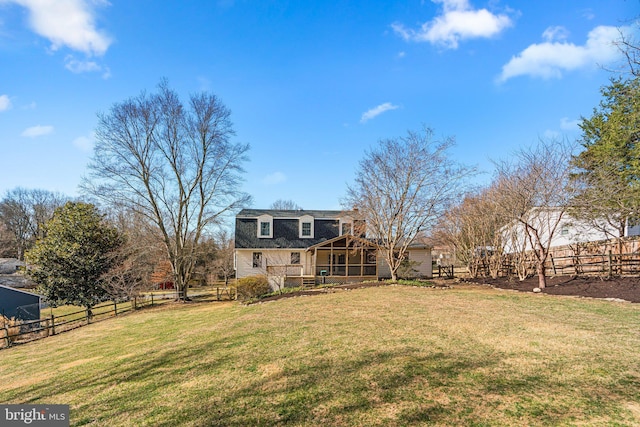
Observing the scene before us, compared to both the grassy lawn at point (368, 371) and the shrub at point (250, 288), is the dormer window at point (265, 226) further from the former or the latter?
the grassy lawn at point (368, 371)

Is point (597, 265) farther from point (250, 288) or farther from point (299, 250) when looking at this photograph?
point (250, 288)

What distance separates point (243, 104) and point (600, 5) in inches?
491

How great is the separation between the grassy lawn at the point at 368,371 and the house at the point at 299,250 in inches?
490

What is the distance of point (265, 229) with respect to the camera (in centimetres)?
2502

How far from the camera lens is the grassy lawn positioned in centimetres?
382

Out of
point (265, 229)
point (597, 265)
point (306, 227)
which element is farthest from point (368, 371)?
point (265, 229)

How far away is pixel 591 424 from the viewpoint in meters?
3.30

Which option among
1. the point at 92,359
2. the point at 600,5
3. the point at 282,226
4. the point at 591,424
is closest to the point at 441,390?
the point at 591,424

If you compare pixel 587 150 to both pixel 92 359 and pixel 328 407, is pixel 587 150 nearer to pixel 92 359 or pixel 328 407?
pixel 328 407

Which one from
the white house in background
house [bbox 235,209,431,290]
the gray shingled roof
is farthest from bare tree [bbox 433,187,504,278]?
the gray shingled roof

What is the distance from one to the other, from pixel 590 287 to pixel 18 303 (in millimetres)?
30222

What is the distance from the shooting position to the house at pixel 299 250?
22484 millimetres

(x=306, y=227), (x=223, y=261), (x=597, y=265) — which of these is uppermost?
(x=306, y=227)

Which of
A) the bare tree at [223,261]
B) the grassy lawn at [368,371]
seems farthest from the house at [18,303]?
the bare tree at [223,261]
